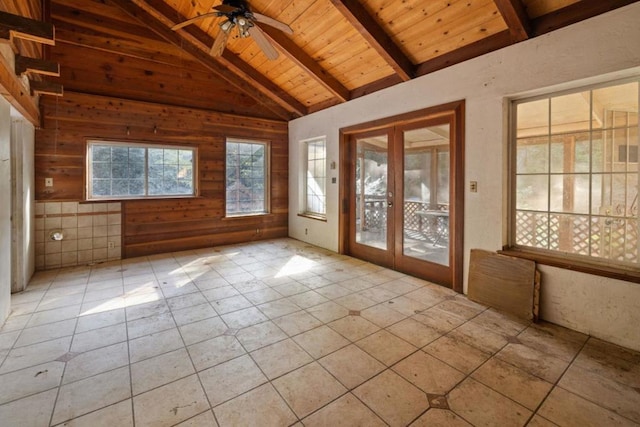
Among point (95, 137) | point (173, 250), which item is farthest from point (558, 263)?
point (95, 137)

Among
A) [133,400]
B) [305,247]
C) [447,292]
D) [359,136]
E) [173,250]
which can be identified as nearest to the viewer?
[133,400]

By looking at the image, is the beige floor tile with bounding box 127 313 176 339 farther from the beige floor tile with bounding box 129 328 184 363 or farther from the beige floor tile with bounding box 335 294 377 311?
the beige floor tile with bounding box 335 294 377 311

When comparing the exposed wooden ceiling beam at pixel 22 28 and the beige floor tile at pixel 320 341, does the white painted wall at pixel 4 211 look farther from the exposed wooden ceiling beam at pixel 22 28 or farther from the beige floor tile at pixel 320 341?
the beige floor tile at pixel 320 341

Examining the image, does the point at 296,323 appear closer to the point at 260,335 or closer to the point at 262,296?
the point at 260,335

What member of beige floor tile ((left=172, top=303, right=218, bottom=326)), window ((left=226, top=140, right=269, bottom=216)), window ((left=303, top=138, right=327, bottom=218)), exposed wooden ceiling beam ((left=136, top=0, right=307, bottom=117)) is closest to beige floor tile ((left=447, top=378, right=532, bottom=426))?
beige floor tile ((left=172, top=303, right=218, bottom=326))

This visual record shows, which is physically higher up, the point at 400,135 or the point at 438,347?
the point at 400,135

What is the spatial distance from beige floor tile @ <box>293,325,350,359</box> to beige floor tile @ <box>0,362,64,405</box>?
1612mm

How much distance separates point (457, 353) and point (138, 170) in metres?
5.20

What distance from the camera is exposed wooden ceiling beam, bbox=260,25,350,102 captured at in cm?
392

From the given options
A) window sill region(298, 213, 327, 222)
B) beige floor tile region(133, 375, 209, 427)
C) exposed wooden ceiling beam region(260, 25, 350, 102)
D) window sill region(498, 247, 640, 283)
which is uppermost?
exposed wooden ceiling beam region(260, 25, 350, 102)

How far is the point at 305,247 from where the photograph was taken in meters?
5.61

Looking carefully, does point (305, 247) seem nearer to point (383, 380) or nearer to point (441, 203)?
point (441, 203)

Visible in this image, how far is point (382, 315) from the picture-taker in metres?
2.80

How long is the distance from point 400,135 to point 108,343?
12.7 feet
